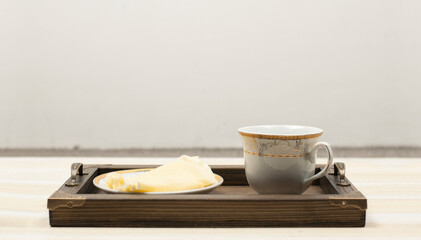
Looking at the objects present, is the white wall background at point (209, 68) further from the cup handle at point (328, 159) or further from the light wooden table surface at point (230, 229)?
the cup handle at point (328, 159)

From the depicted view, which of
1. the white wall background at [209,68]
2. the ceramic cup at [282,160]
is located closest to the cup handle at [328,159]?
the ceramic cup at [282,160]

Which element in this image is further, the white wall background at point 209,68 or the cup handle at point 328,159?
the white wall background at point 209,68

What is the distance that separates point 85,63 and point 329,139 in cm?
139

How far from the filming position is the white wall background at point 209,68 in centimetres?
244

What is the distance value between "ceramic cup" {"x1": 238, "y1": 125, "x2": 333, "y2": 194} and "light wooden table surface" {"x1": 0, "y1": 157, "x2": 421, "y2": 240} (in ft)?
0.28

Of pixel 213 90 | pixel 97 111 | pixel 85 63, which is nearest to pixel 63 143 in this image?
pixel 97 111

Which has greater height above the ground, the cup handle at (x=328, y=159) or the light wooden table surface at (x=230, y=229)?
the cup handle at (x=328, y=159)

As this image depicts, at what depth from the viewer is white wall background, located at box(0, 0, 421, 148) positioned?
8.00 ft

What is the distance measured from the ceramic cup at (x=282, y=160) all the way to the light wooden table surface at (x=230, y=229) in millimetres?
84

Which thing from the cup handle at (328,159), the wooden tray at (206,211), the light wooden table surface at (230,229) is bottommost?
the light wooden table surface at (230,229)

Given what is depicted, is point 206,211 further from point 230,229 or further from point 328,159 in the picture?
point 328,159

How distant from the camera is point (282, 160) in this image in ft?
2.04

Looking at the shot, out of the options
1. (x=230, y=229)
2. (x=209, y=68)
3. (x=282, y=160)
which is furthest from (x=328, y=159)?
(x=209, y=68)

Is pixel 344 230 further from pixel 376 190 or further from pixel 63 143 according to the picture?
pixel 63 143
